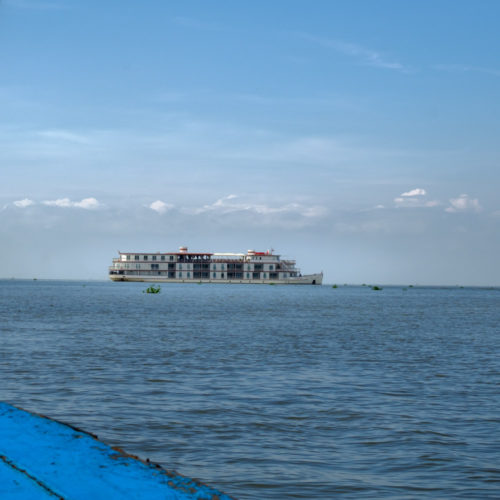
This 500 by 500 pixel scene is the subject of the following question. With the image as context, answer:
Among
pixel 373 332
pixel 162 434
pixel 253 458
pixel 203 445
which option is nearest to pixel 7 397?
pixel 162 434

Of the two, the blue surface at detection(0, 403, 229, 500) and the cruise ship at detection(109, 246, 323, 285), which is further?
the cruise ship at detection(109, 246, 323, 285)

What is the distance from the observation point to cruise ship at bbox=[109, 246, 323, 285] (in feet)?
525

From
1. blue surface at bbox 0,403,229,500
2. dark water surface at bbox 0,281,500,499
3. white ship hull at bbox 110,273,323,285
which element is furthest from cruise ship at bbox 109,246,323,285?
blue surface at bbox 0,403,229,500

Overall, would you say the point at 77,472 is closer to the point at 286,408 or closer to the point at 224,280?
the point at 286,408

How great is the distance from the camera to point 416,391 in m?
13.6

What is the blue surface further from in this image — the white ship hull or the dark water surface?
the white ship hull

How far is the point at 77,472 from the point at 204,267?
160m

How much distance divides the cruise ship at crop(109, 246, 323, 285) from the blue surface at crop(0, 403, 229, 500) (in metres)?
154

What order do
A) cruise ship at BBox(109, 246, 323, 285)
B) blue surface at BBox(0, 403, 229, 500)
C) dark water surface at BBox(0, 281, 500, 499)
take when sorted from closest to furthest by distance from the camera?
blue surface at BBox(0, 403, 229, 500)
dark water surface at BBox(0, 281, 500, 499)
cruise ship at BBox(109, 246, 323, 285)

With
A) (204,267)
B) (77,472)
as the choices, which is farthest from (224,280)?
(77,472)

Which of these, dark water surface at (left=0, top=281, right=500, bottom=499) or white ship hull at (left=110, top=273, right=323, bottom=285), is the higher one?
dark water surface at (left=0, top=281, right=500, bottom=499)

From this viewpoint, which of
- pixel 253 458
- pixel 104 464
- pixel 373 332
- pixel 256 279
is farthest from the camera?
pixel 256 279

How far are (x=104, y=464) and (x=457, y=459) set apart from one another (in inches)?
223

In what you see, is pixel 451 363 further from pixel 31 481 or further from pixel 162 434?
pixel 31 481
